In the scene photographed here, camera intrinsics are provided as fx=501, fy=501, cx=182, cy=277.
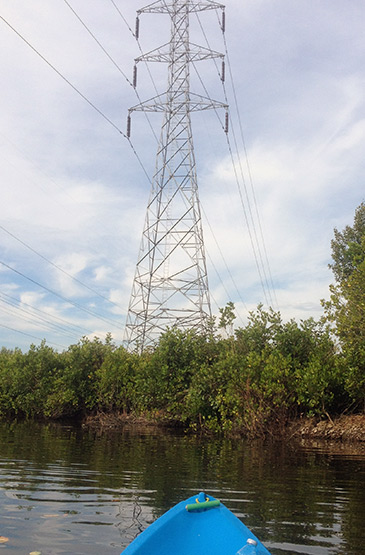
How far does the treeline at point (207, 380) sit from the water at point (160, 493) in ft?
16.7

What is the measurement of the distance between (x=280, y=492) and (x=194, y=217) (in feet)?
72.2

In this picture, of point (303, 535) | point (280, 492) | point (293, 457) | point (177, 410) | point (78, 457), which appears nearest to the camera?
point (303, 535)

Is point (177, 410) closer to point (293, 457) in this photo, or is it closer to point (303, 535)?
point (293, 457)

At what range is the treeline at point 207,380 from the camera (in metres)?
22.3

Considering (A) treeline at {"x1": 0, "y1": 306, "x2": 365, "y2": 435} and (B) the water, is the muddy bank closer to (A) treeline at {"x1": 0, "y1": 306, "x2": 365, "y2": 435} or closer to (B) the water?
(A) treeline at {"x1": 0, "y1": 306, "x2": 365, "y2": 435}

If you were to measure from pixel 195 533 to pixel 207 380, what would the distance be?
2137cm

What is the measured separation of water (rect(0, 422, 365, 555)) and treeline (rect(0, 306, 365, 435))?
5089mm

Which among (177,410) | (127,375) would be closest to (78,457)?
(177,410)

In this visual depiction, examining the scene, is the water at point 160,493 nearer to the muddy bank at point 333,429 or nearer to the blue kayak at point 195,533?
the blue kayak at point 195,533

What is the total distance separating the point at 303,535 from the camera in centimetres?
652

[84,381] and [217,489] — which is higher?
[84,381]

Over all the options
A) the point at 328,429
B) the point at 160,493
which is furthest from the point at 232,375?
the point at 160,493

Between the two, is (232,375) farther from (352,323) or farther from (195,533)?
(195,533)

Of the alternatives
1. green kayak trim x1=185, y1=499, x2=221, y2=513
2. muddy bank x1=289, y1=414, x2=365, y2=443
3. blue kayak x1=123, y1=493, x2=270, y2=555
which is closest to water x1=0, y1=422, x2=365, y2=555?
blue kayak x1=123, y1=493, x2=270, y2=555
